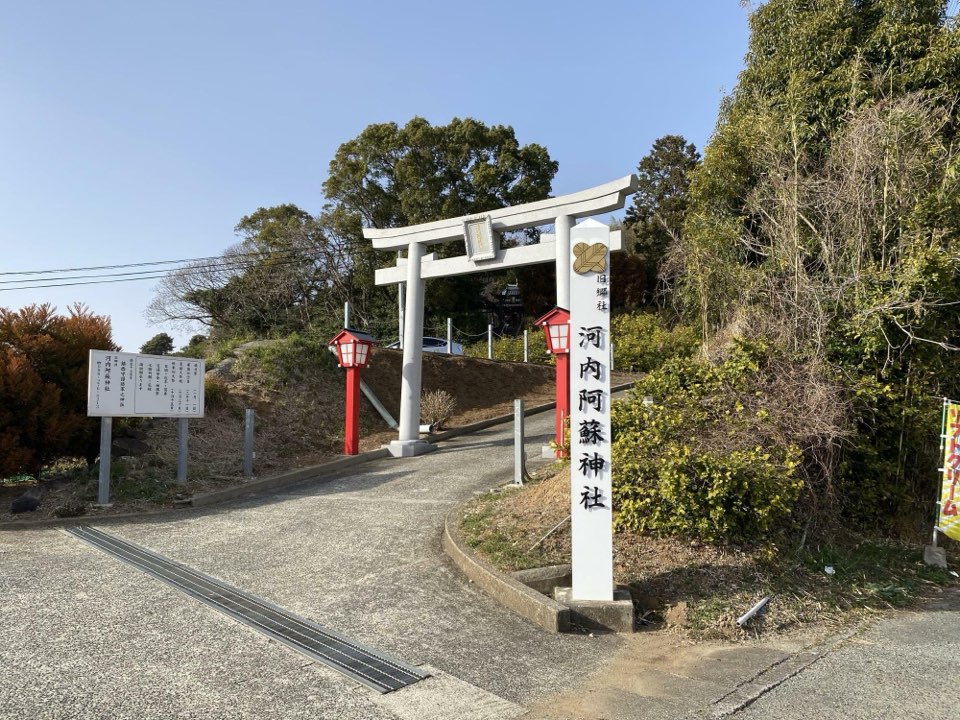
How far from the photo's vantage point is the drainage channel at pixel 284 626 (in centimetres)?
390

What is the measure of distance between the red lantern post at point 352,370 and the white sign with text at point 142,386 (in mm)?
3033

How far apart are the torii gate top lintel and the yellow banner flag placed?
6.01 m

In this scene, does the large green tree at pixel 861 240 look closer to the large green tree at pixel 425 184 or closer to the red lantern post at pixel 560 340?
the red lantern post at pixel 560 340

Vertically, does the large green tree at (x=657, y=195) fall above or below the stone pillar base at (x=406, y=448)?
above

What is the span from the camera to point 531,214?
40.3 ft

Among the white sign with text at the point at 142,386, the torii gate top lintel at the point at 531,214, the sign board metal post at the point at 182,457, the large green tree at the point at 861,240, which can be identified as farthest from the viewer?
the torii gate top lintel at the point at 531,214

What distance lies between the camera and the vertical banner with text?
5.01m

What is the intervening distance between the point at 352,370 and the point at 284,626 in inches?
333

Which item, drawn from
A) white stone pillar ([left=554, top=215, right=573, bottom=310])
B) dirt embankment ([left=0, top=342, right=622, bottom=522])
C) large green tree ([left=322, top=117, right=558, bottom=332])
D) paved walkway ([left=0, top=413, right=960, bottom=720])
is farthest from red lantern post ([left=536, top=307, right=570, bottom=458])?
large green tree ([left=322, top=117, right=558, bottom=332])

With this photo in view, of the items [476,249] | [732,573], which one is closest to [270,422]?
[476,249]

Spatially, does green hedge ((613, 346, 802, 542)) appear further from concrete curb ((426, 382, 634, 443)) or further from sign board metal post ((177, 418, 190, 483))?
concrete curb ((426, 382, 634, 443))

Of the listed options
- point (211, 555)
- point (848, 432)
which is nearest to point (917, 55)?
point (848, 432)

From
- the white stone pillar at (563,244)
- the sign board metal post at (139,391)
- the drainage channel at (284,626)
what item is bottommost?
the drainage channel at (284,626)

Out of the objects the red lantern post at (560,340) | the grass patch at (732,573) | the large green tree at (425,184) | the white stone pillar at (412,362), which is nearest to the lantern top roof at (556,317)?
the red lantern post at (560,340)
